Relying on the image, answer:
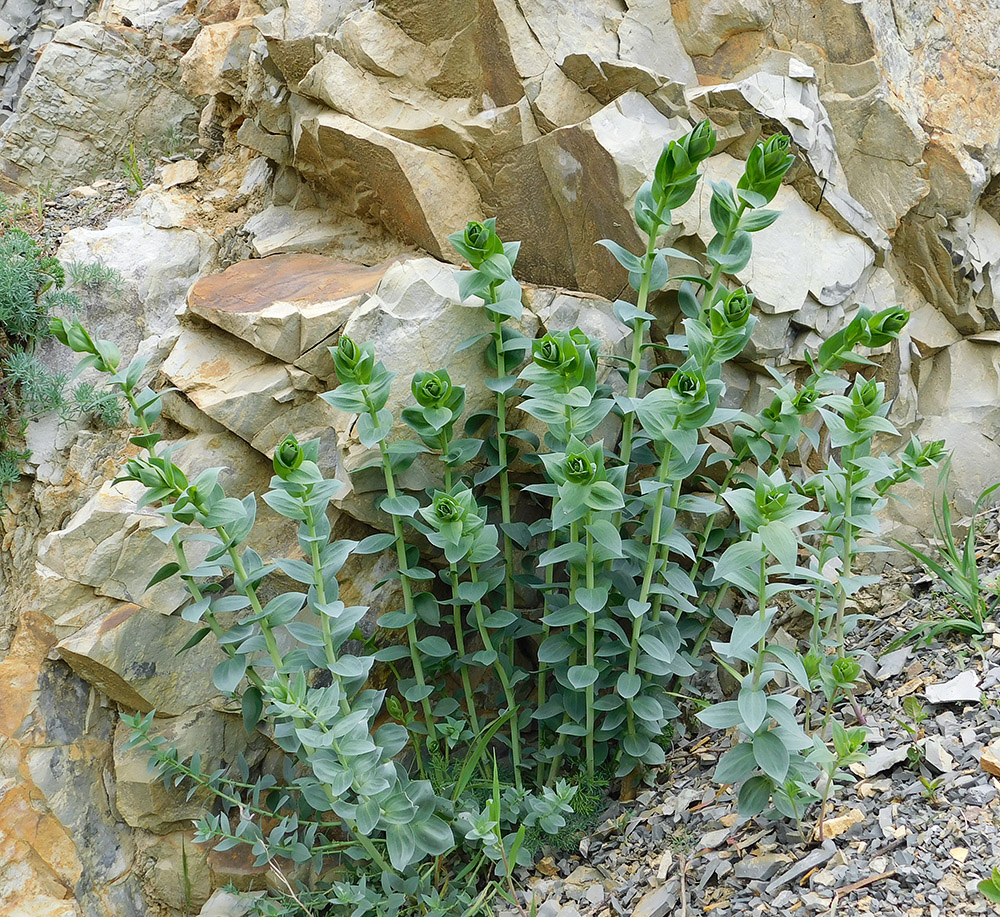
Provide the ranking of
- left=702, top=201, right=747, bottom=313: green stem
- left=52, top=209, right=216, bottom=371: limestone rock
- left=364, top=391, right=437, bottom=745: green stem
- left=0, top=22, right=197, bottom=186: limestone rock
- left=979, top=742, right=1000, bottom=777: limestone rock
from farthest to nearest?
left=0, top=22, right=197, bottom=186: limestone rock, left=52, top=209, right=216, bottom=371: limestone rock, left=364, top=391, right=437, bottom=745: green stem, left=702, top=201, right=747, bottom=313: green stem, left=979, top=742, right=1000, bottom=777: limestone rock

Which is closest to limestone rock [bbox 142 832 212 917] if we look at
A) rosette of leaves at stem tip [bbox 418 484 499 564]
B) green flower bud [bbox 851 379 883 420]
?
rosette of leaves at stem tip [bbox 418 484 499 564]

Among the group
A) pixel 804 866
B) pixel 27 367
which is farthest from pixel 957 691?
pixel 27 367

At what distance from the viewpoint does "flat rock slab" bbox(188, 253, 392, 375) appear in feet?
9.46

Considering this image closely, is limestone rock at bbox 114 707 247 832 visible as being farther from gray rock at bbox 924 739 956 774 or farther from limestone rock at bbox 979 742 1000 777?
limestone rock at bbox 979 742 1000 777

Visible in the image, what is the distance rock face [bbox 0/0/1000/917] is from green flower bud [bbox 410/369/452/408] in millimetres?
327

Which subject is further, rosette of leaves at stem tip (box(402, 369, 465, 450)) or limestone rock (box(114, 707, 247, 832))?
limestone rock (box(114, 707, 247, 832))

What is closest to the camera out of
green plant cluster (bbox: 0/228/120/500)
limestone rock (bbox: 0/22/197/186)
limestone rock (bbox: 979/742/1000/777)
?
limestone rock (bbox: 979/742/1000/777)

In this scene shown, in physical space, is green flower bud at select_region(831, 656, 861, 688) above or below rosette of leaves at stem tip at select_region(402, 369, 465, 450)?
below

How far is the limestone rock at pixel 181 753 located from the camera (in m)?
2.82

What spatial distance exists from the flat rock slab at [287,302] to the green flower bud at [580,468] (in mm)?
1082

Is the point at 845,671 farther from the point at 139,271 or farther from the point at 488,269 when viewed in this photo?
the point at 139,271

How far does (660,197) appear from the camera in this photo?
237 centimetres

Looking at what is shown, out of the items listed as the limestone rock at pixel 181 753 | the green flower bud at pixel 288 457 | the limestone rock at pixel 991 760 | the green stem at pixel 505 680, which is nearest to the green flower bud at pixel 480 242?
the green flower bud at pixel 288 457

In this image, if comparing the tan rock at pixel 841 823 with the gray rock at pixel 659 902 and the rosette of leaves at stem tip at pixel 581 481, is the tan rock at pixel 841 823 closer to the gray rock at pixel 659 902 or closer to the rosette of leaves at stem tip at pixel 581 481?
the gray rock at pixel 659 902
